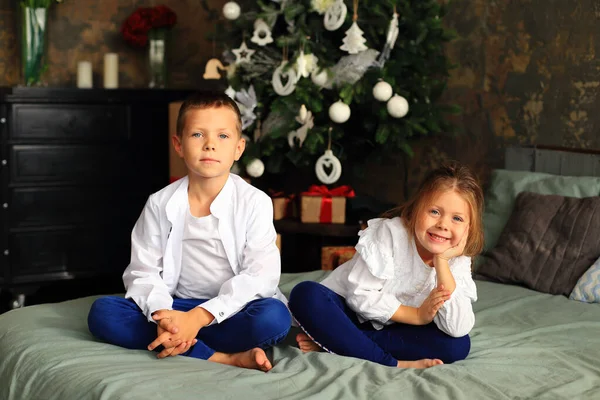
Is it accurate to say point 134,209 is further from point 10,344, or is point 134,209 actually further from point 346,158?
point 10,344

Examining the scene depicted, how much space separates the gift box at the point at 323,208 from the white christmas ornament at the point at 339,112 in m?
0.38

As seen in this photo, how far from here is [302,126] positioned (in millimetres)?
3830

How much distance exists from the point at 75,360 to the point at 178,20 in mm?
3624

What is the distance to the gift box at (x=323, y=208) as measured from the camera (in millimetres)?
3867

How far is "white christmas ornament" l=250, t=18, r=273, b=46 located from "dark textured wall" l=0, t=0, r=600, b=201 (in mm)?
864

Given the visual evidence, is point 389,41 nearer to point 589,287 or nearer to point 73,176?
point 589,287

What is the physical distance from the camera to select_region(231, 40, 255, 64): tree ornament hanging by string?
3928mm

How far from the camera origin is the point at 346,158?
13.7 ft

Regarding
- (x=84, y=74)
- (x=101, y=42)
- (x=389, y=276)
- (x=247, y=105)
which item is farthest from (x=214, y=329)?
(x=101, y=42)

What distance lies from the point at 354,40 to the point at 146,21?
168 cm

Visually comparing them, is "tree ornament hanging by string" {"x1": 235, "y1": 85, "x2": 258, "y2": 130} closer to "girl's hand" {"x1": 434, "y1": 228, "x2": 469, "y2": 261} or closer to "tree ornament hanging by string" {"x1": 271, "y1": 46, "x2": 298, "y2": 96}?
"tree ornament hanging by string" {"x1": 271, "y1": 46, "x2": 298, "y2": 96}

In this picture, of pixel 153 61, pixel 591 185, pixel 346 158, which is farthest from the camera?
pixel 153 61

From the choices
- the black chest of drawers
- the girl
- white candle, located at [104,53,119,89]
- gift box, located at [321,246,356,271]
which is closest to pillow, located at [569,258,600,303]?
the girl

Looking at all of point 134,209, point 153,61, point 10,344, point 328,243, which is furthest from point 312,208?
point 10,344
